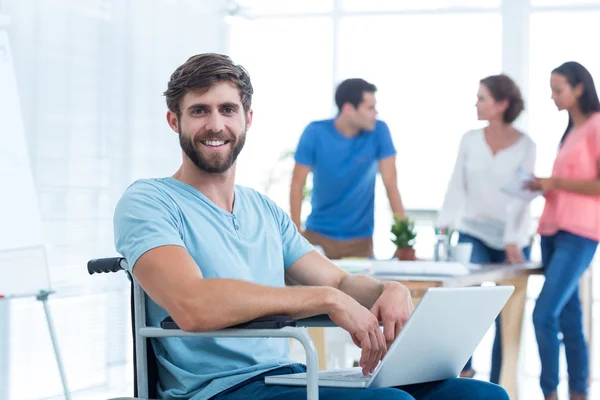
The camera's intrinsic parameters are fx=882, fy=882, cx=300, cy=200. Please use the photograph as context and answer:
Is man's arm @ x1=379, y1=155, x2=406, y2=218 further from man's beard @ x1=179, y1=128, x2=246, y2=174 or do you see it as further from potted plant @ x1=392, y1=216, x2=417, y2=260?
man's beard @ x1=179, y1=128, x2=246, y2=174

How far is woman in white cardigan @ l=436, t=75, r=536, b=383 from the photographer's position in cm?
383

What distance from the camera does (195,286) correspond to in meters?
1.55

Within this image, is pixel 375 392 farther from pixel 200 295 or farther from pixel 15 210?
pixel 15 210

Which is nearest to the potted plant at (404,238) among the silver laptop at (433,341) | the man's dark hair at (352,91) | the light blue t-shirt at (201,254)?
the man's dark hair at (352,91)

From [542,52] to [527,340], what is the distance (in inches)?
71.5

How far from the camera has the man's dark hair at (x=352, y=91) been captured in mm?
3821

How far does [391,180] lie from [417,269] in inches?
36.7

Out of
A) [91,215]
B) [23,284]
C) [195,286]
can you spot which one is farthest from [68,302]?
[195,286]

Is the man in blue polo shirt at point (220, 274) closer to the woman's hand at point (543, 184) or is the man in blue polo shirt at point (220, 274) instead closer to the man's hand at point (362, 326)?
the man's hand at point (362, 326)

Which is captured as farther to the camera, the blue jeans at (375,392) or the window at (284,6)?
the window at (284,6)

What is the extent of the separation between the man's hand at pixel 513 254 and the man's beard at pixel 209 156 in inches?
89.9

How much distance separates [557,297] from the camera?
12.3 ft

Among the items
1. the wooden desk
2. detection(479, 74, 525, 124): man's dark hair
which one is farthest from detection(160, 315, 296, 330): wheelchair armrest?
detection(479, 74, 525, 124): man's dark hair

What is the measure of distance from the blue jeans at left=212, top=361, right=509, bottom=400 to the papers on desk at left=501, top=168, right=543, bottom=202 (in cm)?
209
